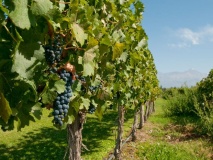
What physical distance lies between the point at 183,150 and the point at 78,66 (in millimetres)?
9281

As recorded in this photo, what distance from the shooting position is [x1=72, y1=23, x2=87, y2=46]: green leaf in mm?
2598

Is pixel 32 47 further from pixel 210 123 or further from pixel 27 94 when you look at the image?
pixel 210 123

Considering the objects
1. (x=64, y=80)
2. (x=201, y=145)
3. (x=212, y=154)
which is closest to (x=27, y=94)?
(x=64, y=80)

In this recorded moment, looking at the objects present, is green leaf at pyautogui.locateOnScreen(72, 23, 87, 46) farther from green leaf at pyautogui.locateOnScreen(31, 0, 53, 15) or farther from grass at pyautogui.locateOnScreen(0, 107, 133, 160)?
grass at pyautogui.locateOnScreen(0, 107, 133, 160)

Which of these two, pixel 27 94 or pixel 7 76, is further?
pixel 27 94

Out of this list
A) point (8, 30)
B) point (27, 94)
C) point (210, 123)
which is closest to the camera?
point (8, 30)

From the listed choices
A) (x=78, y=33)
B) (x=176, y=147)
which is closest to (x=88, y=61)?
(x=78, y=33)

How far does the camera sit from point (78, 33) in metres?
2.65

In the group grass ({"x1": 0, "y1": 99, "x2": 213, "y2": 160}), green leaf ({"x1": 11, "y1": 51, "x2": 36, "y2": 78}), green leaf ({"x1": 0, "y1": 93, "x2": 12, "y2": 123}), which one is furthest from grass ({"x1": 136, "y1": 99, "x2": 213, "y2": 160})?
green leaf ({"x1": 11, "y1": 51, "x2": 36, "y2": 78})

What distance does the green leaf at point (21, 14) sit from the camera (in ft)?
5.21

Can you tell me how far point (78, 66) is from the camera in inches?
117

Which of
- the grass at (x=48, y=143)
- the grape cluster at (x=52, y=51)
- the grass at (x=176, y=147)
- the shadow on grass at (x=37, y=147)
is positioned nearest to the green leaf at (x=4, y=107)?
the grape cluster at (x=52, y=51)

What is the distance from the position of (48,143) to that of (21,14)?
469 inches

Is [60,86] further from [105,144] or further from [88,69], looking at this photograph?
[105,144]
